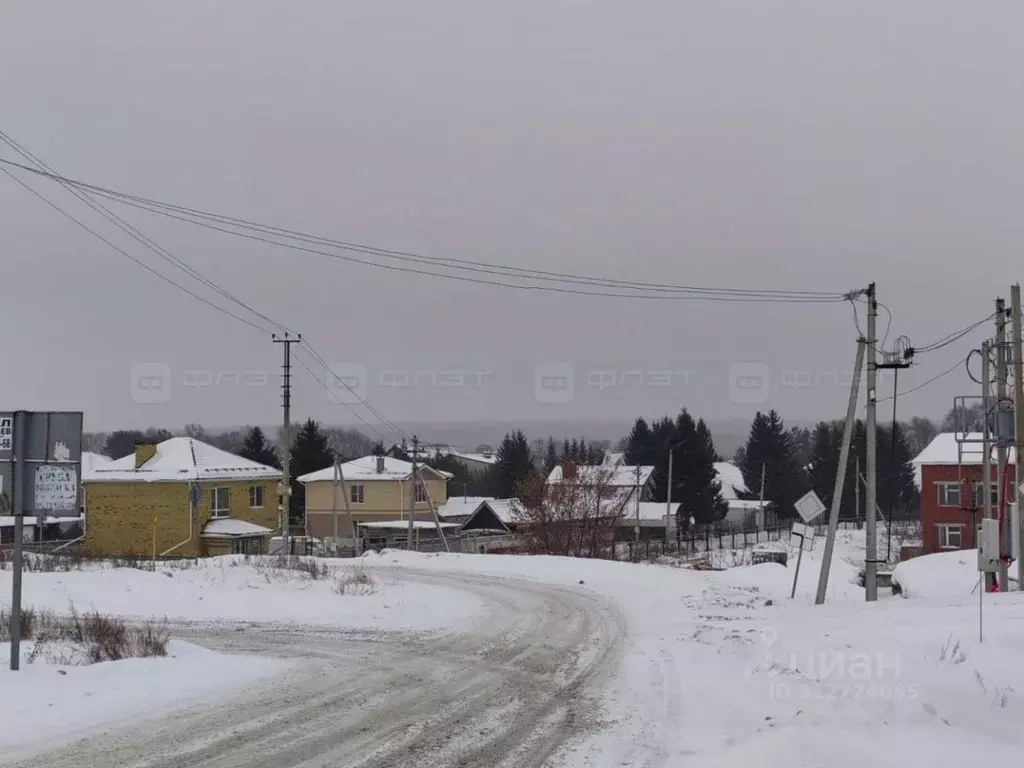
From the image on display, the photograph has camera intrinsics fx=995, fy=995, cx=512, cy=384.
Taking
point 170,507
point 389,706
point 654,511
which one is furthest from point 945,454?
point 389,706

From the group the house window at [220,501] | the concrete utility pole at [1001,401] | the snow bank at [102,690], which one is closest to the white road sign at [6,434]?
the snow bank at [102,690]

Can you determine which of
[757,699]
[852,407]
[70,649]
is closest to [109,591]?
[70,649]

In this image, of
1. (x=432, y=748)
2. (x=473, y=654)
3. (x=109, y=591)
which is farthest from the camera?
(x=109, y=591)

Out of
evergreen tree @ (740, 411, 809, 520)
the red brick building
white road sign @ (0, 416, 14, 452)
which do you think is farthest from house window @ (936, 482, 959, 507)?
white road sign @ (0, 416, 14, 452)

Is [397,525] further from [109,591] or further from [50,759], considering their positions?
[50,759]

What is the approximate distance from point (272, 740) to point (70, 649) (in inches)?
172

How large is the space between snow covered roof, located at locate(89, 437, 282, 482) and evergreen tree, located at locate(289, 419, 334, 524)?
18506mm

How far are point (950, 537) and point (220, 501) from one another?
1678 inches

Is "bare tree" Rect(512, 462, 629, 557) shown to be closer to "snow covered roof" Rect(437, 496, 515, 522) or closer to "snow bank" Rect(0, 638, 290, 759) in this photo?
"snow covered roof" Rect(437, 496, 515, 522)

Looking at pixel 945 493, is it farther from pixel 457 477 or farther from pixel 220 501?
pixel 457 477

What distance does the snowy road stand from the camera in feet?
27.0

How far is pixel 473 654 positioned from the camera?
1389cm

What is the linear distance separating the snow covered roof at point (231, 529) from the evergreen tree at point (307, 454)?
847 inches

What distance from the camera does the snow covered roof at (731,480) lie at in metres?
111
